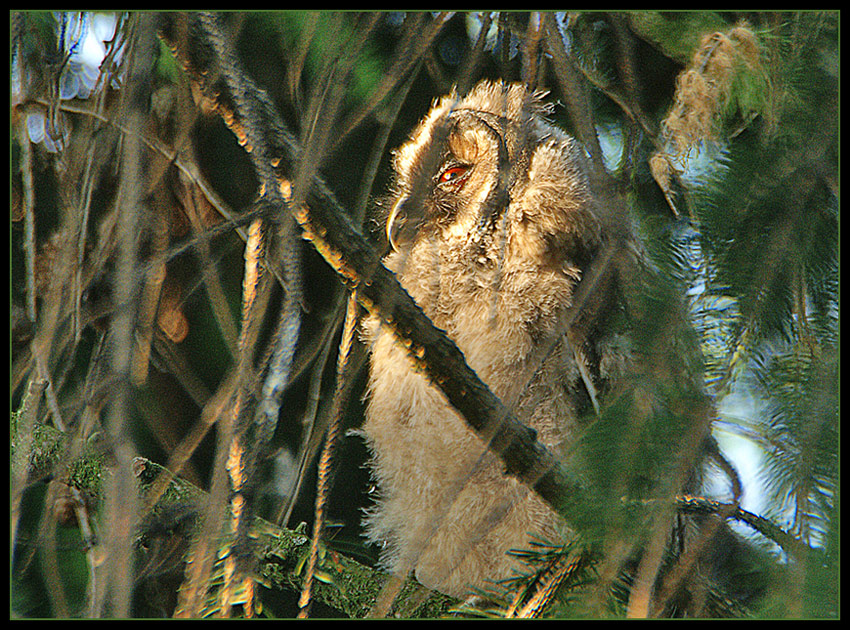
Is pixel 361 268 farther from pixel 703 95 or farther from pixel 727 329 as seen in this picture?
pixel 703 95

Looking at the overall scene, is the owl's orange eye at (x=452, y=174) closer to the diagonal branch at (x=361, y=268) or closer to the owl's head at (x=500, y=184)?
the owl's head at (x=500, y=184)

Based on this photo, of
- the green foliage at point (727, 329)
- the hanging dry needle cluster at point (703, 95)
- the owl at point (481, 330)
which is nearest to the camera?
the green foliage at point (727, 329)

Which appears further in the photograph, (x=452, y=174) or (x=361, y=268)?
(x=452, y=174)

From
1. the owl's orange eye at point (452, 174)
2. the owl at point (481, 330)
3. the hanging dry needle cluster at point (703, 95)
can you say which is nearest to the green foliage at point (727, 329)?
the hanging dry needle cluster at point (703, 95)

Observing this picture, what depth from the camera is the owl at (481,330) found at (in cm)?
163

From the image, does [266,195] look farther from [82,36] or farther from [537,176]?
[537,176]

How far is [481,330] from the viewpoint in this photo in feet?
5.49

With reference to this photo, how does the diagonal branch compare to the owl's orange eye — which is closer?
the diagonal branch

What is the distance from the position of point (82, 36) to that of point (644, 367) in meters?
0.90

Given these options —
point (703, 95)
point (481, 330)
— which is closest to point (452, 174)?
point (481, 330)

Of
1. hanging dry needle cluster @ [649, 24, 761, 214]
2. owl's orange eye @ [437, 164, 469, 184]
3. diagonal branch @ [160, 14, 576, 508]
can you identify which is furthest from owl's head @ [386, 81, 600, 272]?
diagonal branch @ [160, 14, 576, 508]

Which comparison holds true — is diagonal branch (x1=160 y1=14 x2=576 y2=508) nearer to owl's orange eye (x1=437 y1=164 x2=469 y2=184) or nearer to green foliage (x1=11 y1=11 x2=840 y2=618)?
green foliage (x1=11 y1=11 x2=840 y2=618)

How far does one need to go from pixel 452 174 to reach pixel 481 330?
61 centimetres

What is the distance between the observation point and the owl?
1.63m
